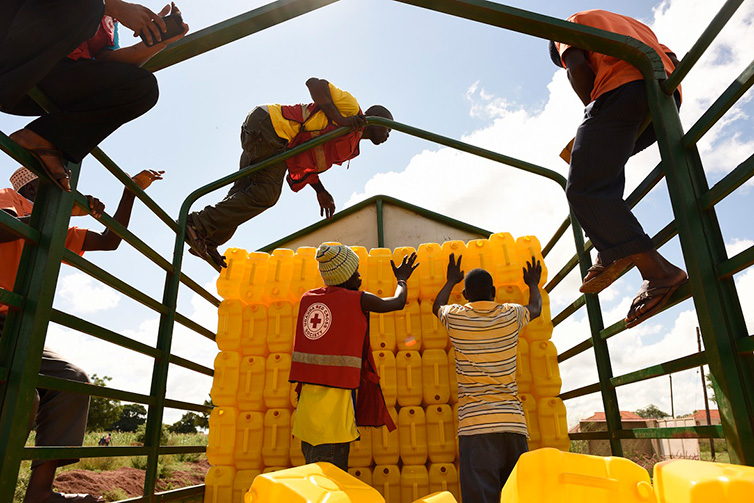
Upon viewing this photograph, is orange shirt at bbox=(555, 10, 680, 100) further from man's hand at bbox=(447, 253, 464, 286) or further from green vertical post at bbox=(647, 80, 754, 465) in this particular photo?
man's hand at bbox=(447, 253, 464, 286)

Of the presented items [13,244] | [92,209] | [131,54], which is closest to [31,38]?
[131,54]

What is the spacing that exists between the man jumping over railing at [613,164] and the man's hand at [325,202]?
2.85 m

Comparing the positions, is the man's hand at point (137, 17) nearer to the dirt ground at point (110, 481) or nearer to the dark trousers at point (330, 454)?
the dark trousers at point (330, 454)

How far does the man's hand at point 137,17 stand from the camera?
5.79 ft

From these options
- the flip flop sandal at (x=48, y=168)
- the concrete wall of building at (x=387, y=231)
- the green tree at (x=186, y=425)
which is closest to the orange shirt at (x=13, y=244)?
the flip flop sandal at (x=48, y=168)

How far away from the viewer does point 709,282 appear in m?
1.62

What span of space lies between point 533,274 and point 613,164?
1314 mm

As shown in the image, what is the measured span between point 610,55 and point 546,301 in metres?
1.88

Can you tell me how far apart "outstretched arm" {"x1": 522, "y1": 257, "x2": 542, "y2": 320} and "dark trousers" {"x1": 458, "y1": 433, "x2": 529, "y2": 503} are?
0.79 metres

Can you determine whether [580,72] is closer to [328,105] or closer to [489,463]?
[489,463]

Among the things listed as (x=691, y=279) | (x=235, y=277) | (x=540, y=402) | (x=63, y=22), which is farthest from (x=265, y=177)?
(x=691, y=279)

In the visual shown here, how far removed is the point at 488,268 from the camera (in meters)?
3.43

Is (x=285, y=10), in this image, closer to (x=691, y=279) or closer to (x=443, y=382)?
(x=691, y=279)

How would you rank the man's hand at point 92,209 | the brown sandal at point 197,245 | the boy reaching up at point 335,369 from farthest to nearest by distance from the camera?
the brown sandal at point 197,245
the boy reaching up at point 335,369
the man's hand at point 92,209
